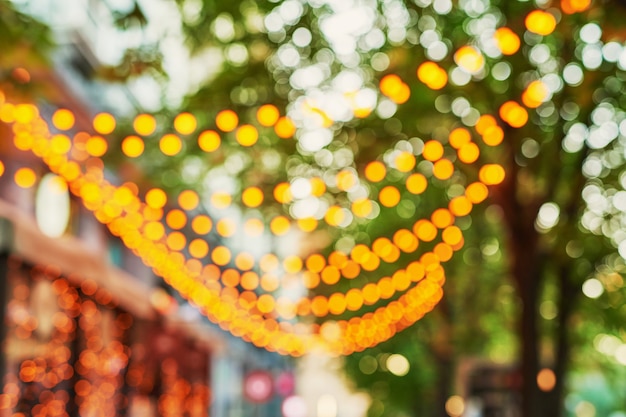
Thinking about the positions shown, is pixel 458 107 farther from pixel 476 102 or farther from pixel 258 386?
pixel 258 386

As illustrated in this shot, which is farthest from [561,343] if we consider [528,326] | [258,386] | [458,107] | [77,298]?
[258,386]

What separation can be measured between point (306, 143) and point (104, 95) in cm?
555

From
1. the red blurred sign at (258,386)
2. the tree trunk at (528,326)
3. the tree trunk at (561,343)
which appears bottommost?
the red blurred sign at (258,386)

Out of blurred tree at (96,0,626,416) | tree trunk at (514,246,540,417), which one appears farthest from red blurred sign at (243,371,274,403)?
A: tree trunk at (514,246,540,417)

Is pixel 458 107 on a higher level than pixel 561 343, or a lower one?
higher

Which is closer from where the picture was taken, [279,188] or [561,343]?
[279,188]

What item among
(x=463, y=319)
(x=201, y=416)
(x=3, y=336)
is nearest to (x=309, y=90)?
(x=3, y=336)

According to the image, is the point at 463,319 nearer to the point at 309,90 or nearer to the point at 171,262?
the point at 171,262

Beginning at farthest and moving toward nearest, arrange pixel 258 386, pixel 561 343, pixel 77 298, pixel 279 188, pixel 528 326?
pixel 258 386 → pixel 561 343 → pixel 77 298 → pixel 528 326 → pixel 279 188

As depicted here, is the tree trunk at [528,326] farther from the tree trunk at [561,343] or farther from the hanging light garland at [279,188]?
the tree trunk at [561,343]

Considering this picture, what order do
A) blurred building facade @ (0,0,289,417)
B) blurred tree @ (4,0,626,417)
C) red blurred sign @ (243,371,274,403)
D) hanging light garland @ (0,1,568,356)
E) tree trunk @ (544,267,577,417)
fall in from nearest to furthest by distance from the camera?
hanging light garland @ (0,1,568,356)
blurred tree @ (4,0,626,417)
blurred building facade @ (0,0,289,417)
tree trunk @ (544,267,577,417)
red blurred sign @ (243,371,274,403)

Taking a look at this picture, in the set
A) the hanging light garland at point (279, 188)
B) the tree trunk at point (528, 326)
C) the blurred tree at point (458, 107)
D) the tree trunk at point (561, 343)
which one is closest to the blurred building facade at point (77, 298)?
the hanging light garland at point (279, 188)

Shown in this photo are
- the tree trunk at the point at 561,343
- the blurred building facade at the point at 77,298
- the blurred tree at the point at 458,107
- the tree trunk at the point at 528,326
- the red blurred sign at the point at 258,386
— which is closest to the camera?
the blurred tree at the point at 458,107

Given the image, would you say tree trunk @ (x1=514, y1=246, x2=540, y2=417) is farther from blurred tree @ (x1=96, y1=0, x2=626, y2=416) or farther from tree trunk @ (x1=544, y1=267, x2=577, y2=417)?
tree trunk @ (x1=544, y1=267, x2=577, y2=417)
